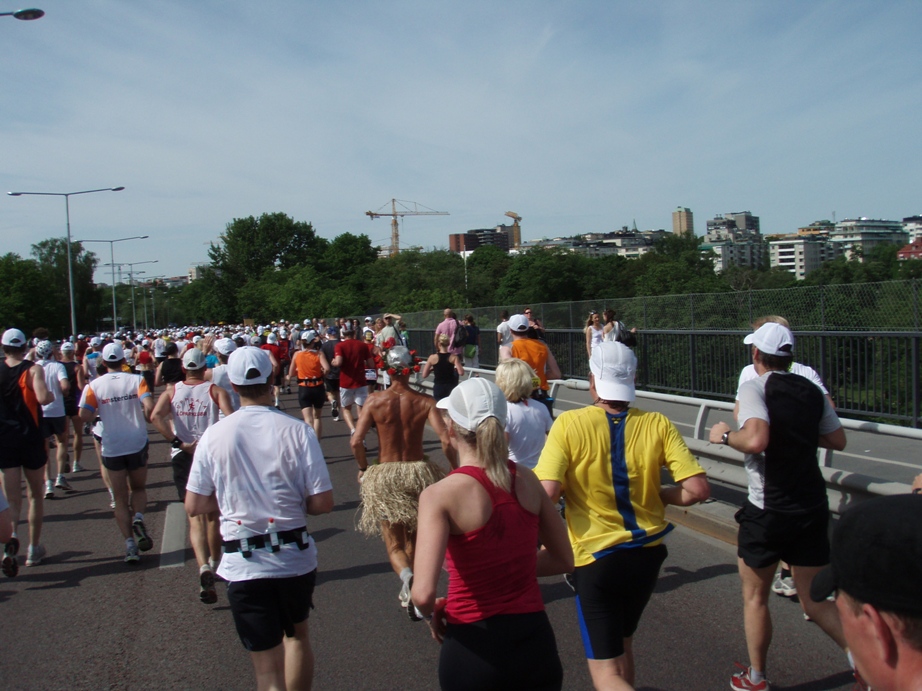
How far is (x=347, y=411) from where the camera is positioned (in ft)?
39.2

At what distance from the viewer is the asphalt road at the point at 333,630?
438cm

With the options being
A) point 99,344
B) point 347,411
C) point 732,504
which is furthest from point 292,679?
point 99,344

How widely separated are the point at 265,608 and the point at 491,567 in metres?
1.32

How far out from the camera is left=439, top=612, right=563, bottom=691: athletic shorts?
2.63 m

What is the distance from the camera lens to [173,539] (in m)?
7.57

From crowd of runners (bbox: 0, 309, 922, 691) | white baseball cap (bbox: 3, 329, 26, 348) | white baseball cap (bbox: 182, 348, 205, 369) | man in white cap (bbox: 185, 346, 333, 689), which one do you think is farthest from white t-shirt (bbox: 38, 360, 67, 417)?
man in white cap (bbox: 185, 346, 333, 689)

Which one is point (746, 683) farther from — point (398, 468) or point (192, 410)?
point (192, 410)

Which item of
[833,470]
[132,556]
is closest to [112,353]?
[132,556]

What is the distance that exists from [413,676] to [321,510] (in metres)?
1.34

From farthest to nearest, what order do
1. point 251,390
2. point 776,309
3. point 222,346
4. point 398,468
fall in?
point 776,309 → point 222,346 → point 398,468 → point 251,390

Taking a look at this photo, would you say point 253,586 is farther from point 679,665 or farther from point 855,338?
point 855,338

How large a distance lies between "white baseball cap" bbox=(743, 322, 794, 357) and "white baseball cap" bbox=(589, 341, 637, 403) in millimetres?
887

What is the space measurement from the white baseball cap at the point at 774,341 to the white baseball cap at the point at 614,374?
34.9 inches

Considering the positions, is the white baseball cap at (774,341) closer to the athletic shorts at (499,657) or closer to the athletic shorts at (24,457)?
the athletic shorts at (499,657)
